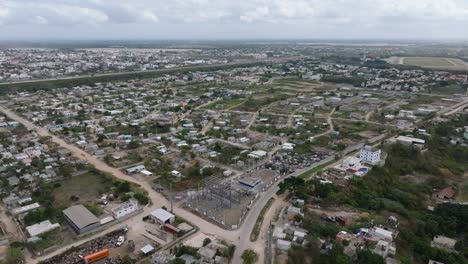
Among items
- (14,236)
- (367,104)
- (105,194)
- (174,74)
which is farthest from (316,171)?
(174,74)

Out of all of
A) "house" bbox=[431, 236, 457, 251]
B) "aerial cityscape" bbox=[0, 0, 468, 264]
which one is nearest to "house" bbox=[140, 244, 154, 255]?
"aerial cityscape" bbox=[0, 0, 468, 264]

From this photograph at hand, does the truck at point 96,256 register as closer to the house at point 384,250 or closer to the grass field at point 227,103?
the house at point 384,250

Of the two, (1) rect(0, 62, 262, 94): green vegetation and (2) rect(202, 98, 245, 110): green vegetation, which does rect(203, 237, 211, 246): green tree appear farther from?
(1) rect(0, 62, 262, 94): green vegetation

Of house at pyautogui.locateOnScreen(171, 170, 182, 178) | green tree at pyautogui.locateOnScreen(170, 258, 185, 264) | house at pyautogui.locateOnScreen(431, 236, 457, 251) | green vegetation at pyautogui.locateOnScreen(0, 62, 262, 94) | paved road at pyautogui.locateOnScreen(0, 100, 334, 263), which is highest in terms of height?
green vegetation at pyautogui.locateOnScreen(0, 62, 262, 94)

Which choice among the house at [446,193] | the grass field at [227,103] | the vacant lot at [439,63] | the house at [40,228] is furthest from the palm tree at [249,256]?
the vacant lot at [439,63]

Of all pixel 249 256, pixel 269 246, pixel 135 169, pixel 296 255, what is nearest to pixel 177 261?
pixel 249 256
